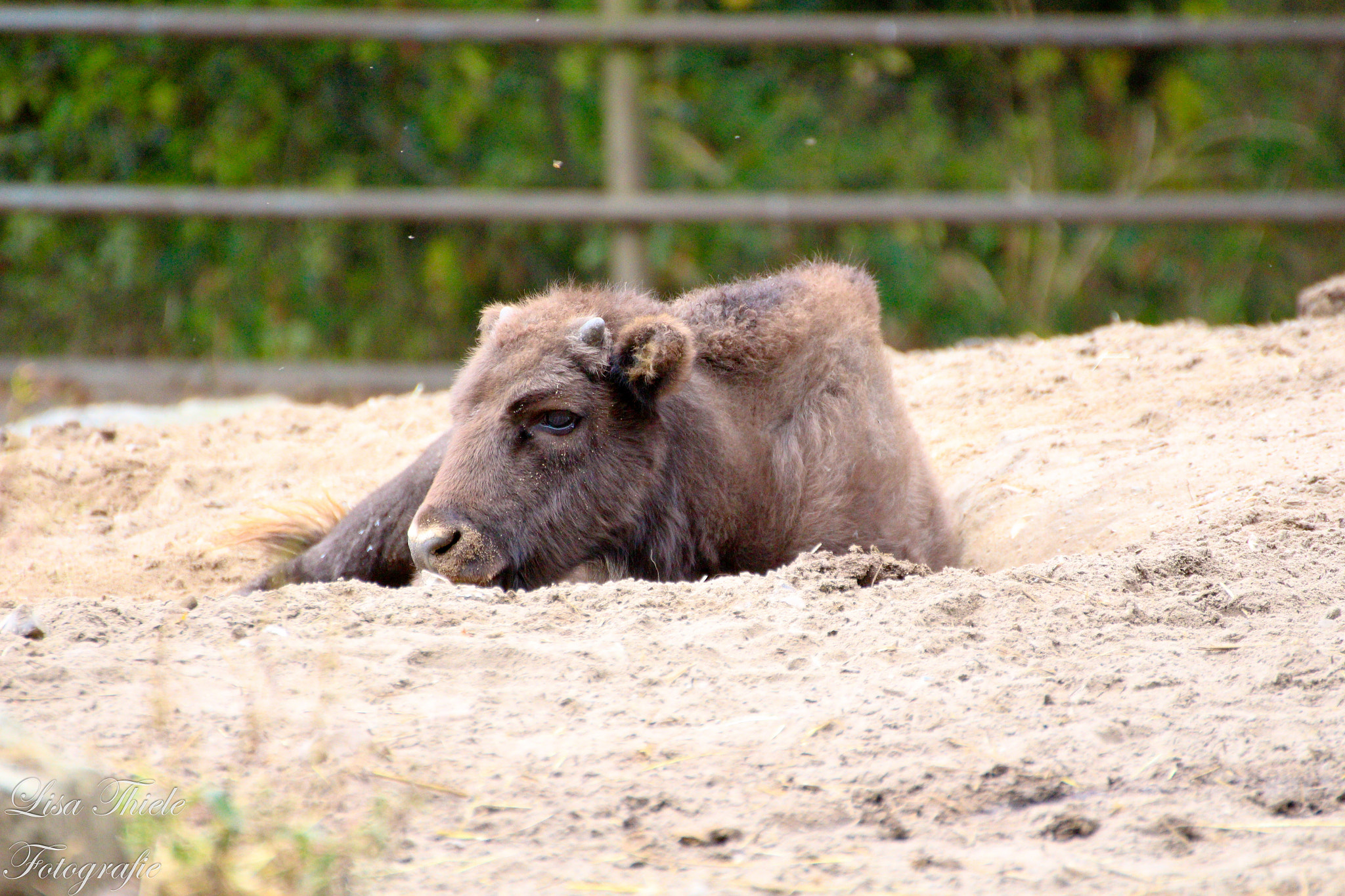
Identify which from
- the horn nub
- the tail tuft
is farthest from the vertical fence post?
the horn nub

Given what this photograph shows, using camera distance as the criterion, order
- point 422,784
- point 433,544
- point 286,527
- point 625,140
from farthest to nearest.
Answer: point 625,140
point 286,527
point 433,544
point 422,784

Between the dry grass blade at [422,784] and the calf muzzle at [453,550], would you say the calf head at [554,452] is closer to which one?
the calf muzzle at [453,550]

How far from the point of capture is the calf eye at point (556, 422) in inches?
145

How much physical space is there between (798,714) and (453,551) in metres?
1.48

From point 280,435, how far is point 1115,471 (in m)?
3.34

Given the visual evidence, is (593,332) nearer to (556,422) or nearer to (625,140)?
(556,422)

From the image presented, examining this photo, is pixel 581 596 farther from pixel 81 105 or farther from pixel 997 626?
pixel 81 105

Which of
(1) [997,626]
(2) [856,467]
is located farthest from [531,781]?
(2) [856,467]

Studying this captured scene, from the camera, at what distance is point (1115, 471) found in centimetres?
408

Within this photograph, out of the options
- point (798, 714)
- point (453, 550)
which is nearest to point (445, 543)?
point (453, 550)

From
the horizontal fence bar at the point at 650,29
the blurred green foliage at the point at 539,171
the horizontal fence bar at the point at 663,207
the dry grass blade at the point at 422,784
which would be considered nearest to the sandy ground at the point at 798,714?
the dry grass blade at the point at 422,784

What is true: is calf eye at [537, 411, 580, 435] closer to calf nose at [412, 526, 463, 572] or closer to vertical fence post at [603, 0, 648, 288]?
calf nose at [412, 526, 463, 572]

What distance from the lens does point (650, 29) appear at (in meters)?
7.31

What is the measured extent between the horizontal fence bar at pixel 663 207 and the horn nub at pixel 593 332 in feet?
11.8
